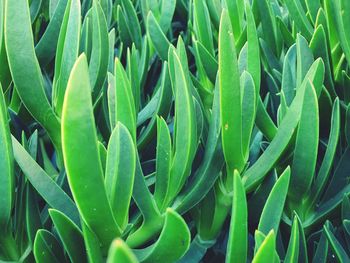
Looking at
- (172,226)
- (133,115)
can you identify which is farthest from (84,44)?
(172,226)

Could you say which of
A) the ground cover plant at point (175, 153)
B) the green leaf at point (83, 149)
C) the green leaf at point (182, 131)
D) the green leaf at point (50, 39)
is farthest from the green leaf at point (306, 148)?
the green leaf at point (50, 39)

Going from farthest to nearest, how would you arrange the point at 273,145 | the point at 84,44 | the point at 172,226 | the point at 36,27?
the point at 36,27, the point at 84,44, the point at 273,145, the point at 172,226

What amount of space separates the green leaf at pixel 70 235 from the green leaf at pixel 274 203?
16 centimetres

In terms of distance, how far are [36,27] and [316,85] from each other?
476 mm

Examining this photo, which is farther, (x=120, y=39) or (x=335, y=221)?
(x=120, y=39)

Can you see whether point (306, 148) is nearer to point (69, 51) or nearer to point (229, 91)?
point (229, 91)

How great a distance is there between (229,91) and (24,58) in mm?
207

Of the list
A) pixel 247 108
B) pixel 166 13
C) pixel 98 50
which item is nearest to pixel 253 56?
pixel 247 108

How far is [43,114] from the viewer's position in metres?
0.58

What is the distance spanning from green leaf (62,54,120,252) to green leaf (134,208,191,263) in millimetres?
48

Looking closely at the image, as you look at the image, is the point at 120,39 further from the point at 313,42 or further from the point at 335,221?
the point at 335,221

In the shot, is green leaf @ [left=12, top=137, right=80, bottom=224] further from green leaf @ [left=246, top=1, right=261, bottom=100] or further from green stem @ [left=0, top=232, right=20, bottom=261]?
green leaf @ [left=246, top=1, right=261, bottom=100]

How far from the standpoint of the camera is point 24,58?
540 mm

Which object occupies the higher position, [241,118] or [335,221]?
[241,118]
